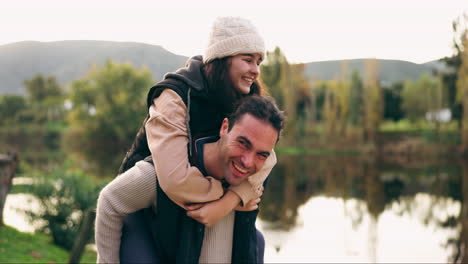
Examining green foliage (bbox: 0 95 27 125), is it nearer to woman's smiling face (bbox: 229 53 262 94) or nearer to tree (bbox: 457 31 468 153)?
tree (bbox: 457 31 468 153)

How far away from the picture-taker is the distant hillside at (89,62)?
17.7ft

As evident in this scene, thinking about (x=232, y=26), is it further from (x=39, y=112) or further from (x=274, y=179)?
(x=39, y=112)

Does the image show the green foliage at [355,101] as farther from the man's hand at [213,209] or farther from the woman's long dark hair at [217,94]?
the man's hand at [213,209]

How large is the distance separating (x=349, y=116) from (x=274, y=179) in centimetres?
1442

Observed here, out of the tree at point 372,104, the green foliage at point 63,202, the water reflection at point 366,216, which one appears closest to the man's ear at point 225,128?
the green foliage at point 63,202

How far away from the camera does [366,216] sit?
1217cm

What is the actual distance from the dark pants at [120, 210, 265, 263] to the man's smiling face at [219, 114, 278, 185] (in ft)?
1.31

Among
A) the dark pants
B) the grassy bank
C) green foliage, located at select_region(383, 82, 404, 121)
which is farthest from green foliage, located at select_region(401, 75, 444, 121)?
the dark pants

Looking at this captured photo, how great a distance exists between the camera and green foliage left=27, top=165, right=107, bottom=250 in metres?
6.83

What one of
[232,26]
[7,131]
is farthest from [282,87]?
[232,26]

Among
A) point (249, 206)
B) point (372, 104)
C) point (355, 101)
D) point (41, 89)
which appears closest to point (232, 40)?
point (249, 206)

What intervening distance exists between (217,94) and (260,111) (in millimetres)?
290

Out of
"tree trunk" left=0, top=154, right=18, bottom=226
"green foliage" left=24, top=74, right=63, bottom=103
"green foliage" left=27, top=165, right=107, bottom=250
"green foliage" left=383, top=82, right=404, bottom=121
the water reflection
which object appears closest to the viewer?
"tree trunk" left=0, top=154, right=18, bottom=226

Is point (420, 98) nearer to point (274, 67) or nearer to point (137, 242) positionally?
point (274, 67)
